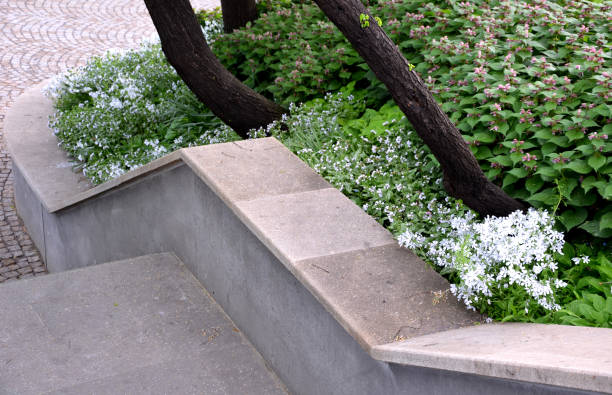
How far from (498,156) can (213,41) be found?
14.0 ft

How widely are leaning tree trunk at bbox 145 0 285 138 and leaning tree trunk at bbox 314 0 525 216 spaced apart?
2.07m

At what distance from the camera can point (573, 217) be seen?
2961 millimetres

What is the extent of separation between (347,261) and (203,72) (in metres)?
2.76

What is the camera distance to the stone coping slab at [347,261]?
7.00 ft

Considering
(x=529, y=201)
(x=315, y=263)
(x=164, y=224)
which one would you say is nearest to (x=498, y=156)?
(x=529, y=201)

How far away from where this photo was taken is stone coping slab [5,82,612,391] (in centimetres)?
213

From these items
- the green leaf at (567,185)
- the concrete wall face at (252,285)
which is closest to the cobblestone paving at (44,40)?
the concrete wall face at (252,285)

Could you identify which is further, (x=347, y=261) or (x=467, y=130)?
(x=467, y=130)

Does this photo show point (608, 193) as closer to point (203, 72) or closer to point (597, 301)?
point (597, 301)

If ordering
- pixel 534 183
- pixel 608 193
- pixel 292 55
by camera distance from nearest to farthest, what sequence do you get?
pixel 608 193 < pixel 534 183 < pixel 292 55

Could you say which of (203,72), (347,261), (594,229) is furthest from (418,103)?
(203,72)

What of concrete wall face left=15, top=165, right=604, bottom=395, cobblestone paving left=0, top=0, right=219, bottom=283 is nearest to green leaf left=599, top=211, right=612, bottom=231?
concrete wall face left=15, top=165, right=604, bottom=395

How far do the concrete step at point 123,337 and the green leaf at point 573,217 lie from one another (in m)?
1.54

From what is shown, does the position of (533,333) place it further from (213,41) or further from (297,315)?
(213,41)
